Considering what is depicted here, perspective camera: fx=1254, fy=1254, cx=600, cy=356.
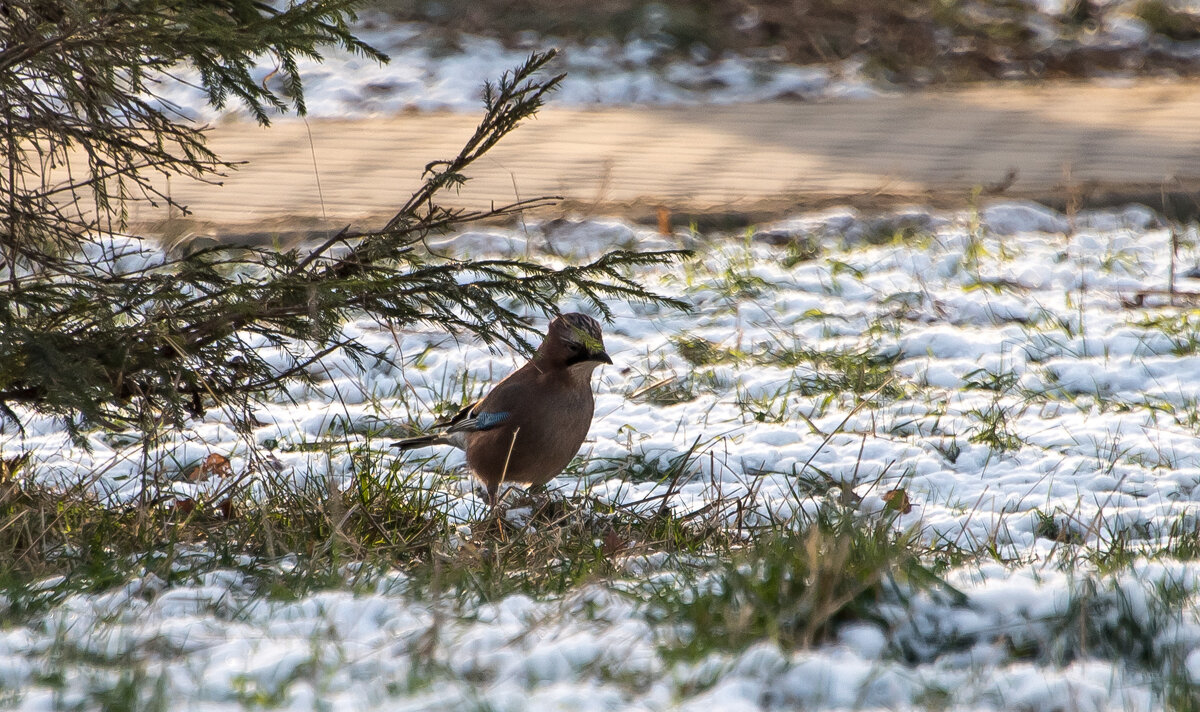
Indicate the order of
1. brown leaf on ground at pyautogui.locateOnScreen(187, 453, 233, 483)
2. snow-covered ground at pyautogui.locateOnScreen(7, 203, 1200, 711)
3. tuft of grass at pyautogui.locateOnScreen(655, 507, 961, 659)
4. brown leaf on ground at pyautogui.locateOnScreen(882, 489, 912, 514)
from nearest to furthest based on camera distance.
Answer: snow-covered ground at pyautogui.locateOnScreen(7, 203, 1200, 711), tuft of grass at pyautogui.locateOnScreen(655, 507, 961, 659), brown leaf on ground at pyautogui.locateOnScreen(882, 489, 912, 514), brown leaf on ground at pyautogui.locateOnScreen(187, 453, 233, 483)

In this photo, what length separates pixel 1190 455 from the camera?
4777mm

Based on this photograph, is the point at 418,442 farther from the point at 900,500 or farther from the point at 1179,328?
the point at 1179,328

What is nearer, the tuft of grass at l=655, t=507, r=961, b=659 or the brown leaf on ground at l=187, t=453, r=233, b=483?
the tuft of grass at l=655, t=507, r=961, b=659

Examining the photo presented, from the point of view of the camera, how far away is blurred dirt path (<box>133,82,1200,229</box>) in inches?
339

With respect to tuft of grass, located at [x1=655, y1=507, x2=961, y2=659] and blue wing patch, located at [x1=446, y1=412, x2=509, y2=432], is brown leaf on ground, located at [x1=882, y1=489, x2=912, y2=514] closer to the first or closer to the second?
Answer: tuft of grass, located at [x1=655, y1=507, x2=961, y2=659]

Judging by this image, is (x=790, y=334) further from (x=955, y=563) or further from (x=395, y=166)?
(x=395, y=166)

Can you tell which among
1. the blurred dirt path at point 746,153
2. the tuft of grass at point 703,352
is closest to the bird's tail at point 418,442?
the tuft of grass at point 703,352

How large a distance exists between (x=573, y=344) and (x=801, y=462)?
41.5 inches

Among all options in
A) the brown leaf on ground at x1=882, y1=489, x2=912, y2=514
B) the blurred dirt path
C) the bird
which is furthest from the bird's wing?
the blurred dirt path

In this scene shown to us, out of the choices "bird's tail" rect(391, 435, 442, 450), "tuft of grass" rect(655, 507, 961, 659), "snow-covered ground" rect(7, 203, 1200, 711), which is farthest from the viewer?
"bird's tail" rect(391, 435, 442, 450)

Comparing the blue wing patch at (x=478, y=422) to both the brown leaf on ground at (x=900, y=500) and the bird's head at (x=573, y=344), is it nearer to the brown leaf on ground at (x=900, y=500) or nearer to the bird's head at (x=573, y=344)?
the bird's head at (x=573, y=344)

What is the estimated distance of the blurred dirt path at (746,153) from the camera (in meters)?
8.60

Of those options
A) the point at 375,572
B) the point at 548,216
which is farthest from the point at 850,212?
the point at 375,572

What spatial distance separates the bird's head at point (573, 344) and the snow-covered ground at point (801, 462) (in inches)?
19.9
